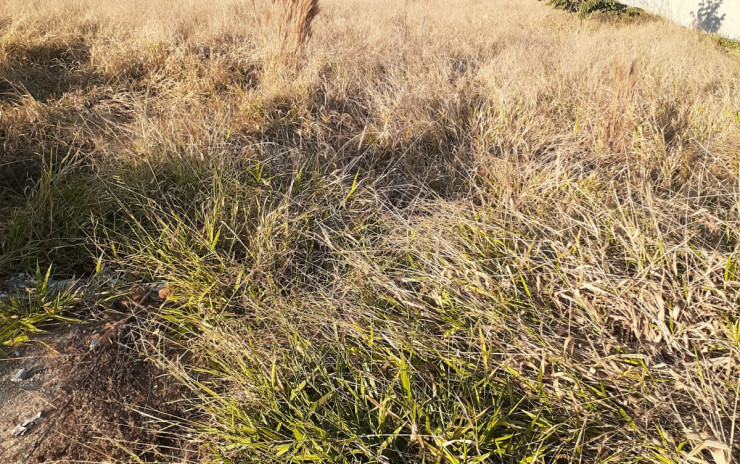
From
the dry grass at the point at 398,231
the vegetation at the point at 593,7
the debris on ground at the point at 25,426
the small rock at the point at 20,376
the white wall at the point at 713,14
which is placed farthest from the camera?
the white wall at the point at 713,14

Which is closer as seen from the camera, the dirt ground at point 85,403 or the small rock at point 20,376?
the dirt ground at point 85,403

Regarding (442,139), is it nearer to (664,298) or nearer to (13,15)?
(664,298)

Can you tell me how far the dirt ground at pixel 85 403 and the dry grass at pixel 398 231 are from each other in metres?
0.11

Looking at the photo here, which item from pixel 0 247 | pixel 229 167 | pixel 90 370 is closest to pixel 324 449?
pixel 90 370

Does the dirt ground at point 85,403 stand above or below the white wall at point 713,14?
below


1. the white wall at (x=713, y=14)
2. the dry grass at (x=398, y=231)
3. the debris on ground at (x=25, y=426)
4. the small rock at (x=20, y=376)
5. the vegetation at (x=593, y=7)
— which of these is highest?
the white wall at (x=713, y=14)

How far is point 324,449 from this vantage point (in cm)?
136

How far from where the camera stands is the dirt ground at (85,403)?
1.49 meters

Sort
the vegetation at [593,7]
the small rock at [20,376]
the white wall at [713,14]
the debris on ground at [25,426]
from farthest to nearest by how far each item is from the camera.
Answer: the white wall at [713,14] < the vegetation at [593,7] < the small rock at [20,376] < the debris on ground at [25,426]

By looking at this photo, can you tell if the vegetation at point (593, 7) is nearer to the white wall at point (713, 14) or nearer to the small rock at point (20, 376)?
the white wall at point (713, 14)

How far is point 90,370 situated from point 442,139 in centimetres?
236

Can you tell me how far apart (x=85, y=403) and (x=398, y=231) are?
1.45m

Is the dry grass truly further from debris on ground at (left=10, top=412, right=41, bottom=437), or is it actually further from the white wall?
the white wall

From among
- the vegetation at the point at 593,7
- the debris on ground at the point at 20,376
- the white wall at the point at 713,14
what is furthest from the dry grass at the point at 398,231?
the white wall at the point at 713,14
